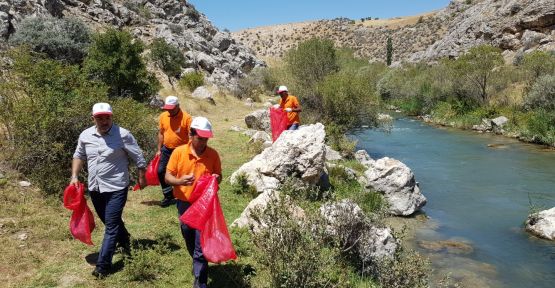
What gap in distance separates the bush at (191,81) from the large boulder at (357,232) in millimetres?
23595

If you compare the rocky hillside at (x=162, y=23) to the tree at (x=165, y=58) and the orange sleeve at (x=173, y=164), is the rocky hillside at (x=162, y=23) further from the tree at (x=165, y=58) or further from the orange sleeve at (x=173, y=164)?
the orange sleeve at (x=173, y=164)

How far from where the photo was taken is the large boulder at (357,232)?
718 cm

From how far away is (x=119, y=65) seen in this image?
19.5m

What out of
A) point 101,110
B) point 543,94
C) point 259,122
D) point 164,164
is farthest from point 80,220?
point 543,94

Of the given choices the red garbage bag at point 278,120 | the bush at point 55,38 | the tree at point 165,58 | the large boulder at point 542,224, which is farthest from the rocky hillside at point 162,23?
the large boulder at point 542,224

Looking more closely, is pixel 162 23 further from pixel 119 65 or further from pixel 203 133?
pixel 203 133

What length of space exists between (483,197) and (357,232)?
8565 mm

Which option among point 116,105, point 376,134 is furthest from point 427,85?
point 116,105

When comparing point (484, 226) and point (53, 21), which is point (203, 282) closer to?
point (484, 226)

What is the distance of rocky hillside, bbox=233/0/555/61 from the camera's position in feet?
148

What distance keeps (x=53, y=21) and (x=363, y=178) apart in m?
18.3

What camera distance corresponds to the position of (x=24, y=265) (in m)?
6.23

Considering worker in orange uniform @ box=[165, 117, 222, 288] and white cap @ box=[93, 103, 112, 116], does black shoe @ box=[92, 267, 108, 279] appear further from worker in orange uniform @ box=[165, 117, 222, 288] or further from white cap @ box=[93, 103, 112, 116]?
white cap @ box=[93, 103, 112, 116]

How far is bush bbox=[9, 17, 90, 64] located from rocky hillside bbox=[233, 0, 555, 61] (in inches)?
1018
